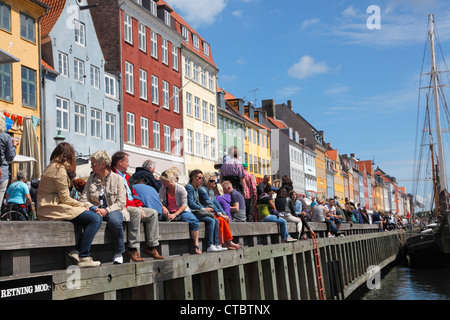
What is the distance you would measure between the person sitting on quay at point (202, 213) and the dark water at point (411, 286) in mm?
12097

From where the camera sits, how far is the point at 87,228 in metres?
6.38

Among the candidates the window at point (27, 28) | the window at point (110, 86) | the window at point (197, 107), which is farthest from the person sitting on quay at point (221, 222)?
the window at point (197, 107)

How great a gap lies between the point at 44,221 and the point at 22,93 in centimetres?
2067

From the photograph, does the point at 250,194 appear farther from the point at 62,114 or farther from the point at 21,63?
the point at 62,114

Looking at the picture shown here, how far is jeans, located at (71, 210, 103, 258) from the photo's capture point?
6.34 metres

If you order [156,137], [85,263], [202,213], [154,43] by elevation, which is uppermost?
[154,43]

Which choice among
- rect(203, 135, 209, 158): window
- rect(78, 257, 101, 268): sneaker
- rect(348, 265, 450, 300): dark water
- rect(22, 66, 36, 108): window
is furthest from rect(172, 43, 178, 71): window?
rect(78, 257, 101, 268): sneaker

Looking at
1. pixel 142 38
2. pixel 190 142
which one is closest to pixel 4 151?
pixel 142 38

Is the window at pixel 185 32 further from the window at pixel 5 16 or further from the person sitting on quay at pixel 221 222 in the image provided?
the person sitting on quay at pixel 221 222

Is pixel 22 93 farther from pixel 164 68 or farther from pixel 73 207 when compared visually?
pixel 73 207

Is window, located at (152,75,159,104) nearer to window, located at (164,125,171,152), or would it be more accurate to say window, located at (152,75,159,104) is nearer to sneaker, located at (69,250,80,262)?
window, located at (164,125,171,152)

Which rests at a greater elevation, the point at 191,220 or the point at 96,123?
the point at 96,123

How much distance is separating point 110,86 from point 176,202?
24.6m

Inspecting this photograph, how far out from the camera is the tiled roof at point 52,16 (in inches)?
1119
